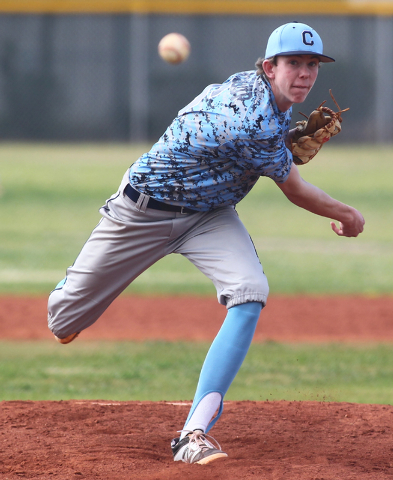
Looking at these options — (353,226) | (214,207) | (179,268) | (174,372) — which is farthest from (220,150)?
(179,268)

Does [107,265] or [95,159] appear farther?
[95,159]

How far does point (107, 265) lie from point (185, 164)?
23.5 inches

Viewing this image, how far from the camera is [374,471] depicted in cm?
307

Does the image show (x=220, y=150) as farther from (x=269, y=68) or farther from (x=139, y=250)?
(x=139, y=250)

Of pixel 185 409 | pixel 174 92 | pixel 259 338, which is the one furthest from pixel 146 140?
pixel 185 409

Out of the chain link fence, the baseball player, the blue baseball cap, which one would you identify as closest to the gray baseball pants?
the baseball player

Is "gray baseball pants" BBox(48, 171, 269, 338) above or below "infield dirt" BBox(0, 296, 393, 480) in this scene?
above

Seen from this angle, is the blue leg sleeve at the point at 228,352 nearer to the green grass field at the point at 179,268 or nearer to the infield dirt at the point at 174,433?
the infield dirt at the point at 174,433

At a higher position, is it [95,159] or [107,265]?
[107,265]

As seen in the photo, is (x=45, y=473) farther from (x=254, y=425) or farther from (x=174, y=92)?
(x=174, y=92)

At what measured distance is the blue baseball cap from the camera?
295 cm

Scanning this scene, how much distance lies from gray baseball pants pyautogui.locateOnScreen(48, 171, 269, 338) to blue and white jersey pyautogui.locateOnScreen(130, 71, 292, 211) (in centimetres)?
9

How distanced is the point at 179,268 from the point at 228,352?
727cm

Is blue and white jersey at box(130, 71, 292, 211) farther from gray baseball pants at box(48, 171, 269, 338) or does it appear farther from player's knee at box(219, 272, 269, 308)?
player's knee at box(219, 272, 269, 308)
